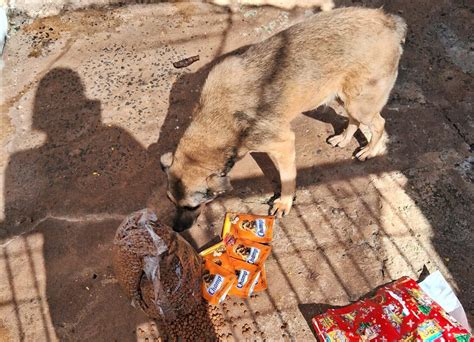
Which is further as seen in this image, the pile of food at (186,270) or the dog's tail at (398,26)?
the dog's tail at (398,26)

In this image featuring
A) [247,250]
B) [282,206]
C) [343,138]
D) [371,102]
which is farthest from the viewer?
[343,138]

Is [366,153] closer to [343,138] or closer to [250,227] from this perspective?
[343,138]

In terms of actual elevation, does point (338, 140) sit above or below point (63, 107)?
below

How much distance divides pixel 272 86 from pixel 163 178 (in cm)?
172

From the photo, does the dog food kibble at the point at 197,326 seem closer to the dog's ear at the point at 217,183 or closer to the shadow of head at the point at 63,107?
the dog's ear at the point at 217,183

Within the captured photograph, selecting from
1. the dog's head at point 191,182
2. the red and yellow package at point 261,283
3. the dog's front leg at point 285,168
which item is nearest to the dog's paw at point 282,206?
the dog's front leg at point 285,168

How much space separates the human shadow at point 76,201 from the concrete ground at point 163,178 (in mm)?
14

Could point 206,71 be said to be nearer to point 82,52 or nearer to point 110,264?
point 82,52

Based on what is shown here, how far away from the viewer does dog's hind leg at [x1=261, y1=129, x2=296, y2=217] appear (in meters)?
4.70

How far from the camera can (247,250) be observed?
474 cm

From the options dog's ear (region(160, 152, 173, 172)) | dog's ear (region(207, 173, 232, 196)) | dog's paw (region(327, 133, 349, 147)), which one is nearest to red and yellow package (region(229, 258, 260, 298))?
dog's ear (region(207, 173, 232, 196))

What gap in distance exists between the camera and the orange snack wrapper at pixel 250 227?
4.83m

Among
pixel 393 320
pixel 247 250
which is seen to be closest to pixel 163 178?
pixel 247 250

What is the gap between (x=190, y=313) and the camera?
440cm
